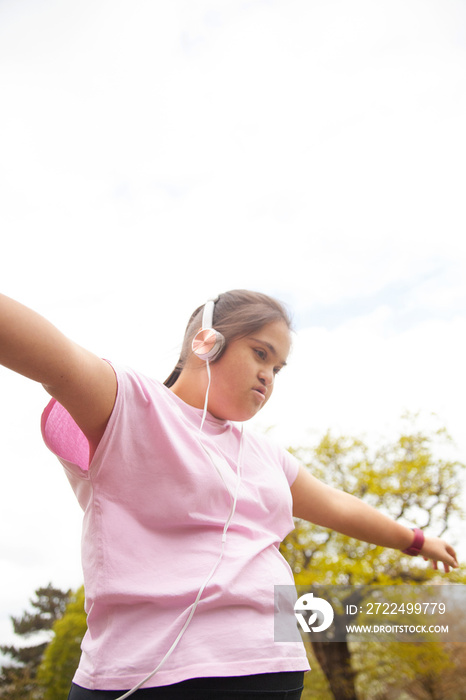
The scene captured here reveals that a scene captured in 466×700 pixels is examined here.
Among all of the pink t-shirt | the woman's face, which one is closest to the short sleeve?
the pink t-shirt

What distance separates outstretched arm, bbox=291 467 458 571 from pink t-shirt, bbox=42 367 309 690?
0.44m

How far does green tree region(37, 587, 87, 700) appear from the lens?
1127 centimetres

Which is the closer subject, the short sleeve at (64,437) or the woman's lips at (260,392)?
the short sleeve at (64,437)

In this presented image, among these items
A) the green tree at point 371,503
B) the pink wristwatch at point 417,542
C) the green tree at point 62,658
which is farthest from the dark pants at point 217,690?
the green tree at point 62,658

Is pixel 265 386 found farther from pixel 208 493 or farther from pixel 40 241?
pixel 40 241

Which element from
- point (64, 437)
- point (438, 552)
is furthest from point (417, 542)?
point (64, 437)

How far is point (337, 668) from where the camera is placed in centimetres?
864

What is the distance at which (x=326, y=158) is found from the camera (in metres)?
9.33

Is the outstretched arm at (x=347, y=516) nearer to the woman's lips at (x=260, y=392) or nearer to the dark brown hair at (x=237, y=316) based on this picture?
the woman's lips at (x=260, y=392)

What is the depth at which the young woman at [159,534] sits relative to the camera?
34.7 inches

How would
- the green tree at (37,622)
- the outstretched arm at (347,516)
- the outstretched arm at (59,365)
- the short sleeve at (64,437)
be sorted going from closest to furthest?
the outstretched arm at (59,365) → the short sleeve at (64,437) → the outstretched arm at (347,516) → the green tree at (37,622)

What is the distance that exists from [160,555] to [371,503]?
8770mm

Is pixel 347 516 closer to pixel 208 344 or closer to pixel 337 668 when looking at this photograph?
pixel 208 344

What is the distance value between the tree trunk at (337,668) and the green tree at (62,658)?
18.6 ft
